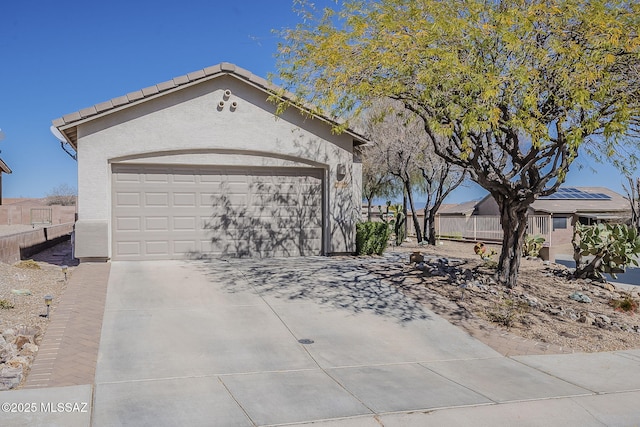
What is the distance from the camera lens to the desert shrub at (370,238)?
16484 millimetres

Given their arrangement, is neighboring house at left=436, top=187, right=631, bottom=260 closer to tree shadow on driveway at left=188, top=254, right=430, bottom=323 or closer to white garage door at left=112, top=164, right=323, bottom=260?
A: white garage door at left=112, top=164, right=323, bottom=260

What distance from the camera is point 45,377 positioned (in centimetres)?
680

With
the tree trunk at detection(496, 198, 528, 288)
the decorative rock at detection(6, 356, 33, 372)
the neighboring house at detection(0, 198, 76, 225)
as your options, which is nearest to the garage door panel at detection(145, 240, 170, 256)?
the decorative rock at detection(6, 356, 33, 372)

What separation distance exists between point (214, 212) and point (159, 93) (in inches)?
135

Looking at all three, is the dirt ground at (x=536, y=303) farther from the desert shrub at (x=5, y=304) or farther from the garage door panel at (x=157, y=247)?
the desert shrub at (x=5, y=304)

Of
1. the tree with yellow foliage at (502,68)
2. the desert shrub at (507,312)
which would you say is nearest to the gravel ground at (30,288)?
the tree with yellow foliage at (502,68)

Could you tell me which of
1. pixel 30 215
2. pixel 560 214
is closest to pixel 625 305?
pixel 560 214

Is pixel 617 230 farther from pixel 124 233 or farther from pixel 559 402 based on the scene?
pixel 124 233

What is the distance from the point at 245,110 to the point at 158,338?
27.3ft

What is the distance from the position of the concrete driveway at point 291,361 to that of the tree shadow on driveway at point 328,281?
2.4 inches

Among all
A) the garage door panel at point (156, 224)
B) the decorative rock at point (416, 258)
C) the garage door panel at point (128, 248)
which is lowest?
the decorative rock at point (416, 258)

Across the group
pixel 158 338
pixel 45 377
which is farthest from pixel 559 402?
pixel 45 377

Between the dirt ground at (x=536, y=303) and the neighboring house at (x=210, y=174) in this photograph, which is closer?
the dirt ground at (x=536, y=303)

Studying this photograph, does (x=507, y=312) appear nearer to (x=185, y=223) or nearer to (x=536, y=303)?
(x=536, y=303)
